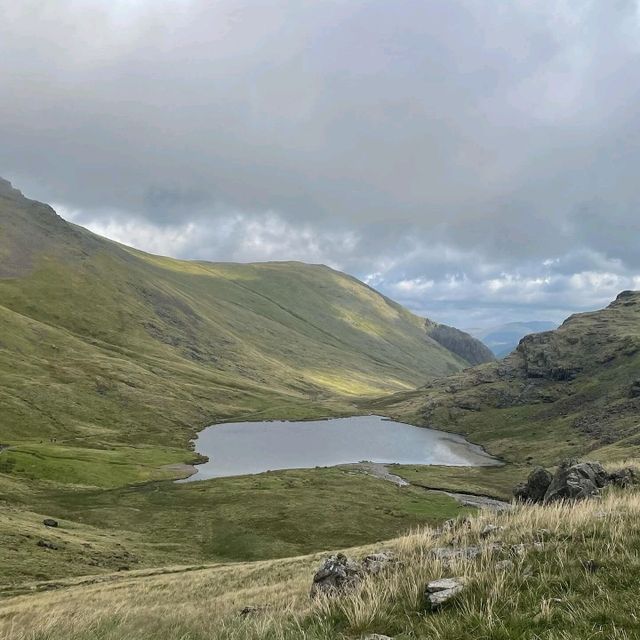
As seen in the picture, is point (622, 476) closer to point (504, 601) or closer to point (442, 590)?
point (442, 590)

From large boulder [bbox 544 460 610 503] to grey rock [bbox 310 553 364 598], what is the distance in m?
21.4

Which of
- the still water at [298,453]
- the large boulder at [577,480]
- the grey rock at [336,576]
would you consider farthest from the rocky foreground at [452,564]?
the still water at [298,453]

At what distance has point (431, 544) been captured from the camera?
48.9 feet

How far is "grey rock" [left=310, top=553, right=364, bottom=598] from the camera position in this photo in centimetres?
1258

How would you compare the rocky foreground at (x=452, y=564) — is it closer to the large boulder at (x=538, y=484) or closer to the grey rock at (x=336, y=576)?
the grey rock at (x=336, y=576)

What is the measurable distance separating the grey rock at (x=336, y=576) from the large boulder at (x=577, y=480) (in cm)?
2141

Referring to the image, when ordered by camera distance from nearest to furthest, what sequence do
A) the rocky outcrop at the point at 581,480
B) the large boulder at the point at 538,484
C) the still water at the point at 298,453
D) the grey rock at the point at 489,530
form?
the grey rock at the point at 489,530, the rocky outcrop at the point at 581,480, the large boulder at the point at 538,484, the still water at the point at 298,453

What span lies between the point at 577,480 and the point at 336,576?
88.0ft

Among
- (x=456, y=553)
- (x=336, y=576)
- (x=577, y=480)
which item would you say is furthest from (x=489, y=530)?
(x=577, y=480)

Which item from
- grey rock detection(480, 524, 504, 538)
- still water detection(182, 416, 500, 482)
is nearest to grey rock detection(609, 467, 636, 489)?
grey rock detection(480, 524, 504, 538)

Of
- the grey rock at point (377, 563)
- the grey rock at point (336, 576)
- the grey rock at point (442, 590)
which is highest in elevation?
the grey rock at point (442, 590)

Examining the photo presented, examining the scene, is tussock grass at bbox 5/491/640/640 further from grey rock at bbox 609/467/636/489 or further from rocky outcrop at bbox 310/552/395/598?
grey rock at bbox 609/467/636/489

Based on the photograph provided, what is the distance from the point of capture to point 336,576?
13.9m

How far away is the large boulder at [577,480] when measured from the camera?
3219cm
